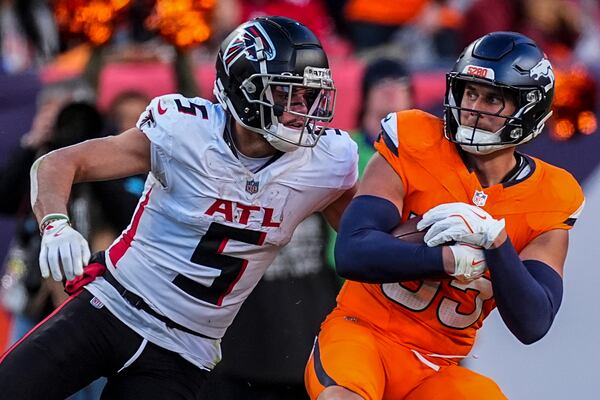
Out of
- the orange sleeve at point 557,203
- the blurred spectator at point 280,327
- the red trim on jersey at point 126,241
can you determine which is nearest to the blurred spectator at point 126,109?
the blurred spectator at point 280,327

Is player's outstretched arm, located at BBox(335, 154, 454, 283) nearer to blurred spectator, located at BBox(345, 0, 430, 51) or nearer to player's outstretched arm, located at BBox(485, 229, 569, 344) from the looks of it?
player's outstretched arm, located at BBox(485, 229, 569, 344)

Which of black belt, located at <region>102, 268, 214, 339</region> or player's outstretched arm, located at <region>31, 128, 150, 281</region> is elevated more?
player's outstretched arm, located at <region>31, 128, 150, 281</region>

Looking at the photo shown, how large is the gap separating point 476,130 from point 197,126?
3.06 feet

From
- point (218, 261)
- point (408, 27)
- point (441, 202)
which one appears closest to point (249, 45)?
point (218, 261)

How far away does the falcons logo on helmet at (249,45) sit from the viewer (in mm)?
4281

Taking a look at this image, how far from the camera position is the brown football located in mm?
3938

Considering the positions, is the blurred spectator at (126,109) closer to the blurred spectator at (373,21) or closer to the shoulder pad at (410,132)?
A: the blurred spectator at (373,21)

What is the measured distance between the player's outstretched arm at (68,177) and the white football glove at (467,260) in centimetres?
112

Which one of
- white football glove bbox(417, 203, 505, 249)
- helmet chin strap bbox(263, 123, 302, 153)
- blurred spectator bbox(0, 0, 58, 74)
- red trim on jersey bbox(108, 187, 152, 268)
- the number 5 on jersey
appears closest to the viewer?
white football glove bbox(417, 203, 505, 249)

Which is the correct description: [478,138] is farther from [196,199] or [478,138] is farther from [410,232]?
[196,199]

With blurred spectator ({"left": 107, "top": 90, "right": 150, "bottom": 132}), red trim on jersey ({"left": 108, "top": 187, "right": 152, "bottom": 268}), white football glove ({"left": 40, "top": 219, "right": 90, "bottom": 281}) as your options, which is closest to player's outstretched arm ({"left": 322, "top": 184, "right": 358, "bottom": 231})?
red trim on jersey ({"left": 108, "top": 187, "right": 152, "bottom": 268})

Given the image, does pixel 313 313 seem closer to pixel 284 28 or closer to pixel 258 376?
pixel 258 376

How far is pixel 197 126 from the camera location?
431 centimetres

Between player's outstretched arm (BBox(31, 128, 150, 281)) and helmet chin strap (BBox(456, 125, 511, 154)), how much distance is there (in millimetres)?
1044
